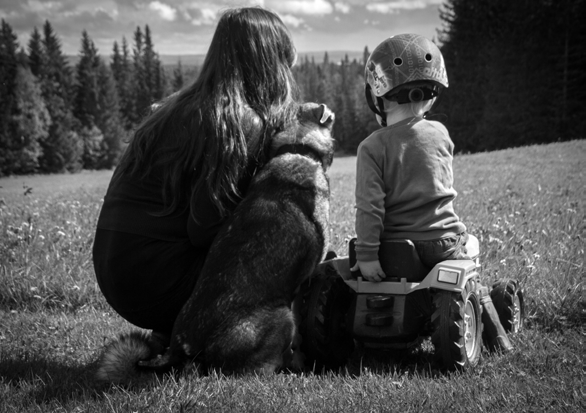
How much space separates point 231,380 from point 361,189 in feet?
4.84

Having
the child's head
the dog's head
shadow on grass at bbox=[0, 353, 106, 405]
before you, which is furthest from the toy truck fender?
shadow on grass at bbox=[0, 353, 106, 405]

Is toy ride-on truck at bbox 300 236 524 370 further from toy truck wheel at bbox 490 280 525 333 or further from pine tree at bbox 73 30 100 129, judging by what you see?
pine tree at bbox 73 30 100 129

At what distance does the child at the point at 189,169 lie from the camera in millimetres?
3531

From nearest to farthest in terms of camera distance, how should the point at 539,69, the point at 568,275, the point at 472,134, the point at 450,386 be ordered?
1. the point at 450,386
2. the point at 568,275
3. the point at 539,69
4. the point at 472,134

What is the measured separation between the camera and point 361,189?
3561 mm

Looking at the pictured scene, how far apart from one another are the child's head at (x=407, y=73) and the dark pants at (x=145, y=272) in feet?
5.78

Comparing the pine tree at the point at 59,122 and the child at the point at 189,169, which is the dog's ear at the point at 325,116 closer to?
the child at the point at 189,169

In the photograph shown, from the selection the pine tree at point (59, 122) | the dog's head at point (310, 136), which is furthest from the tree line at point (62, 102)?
the dog's head at point (310, 136)

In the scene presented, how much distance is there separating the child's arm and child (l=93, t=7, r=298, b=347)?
2.13 feet

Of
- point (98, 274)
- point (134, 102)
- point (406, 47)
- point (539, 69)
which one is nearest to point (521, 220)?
point (406, 47)

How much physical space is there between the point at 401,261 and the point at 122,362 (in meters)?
1.87

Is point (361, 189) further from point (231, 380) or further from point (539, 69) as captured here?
point (539, 69)

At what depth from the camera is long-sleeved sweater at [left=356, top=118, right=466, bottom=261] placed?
351cm

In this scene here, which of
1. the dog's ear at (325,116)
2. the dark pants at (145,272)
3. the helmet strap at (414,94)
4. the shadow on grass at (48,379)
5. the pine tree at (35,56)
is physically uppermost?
the pine tree at (35,56)
